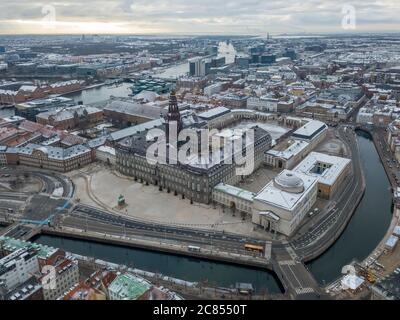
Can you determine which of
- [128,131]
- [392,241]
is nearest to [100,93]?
[128,131]

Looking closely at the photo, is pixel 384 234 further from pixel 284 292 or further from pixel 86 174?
pixel 86 174

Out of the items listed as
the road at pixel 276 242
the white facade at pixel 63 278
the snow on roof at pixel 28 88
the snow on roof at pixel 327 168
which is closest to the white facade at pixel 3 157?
the road at pixel 276 242

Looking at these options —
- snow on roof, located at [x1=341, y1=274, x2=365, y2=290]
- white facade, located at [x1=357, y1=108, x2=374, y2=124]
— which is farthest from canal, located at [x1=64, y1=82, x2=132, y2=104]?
snow on roof, located at [x1=341, y1=274, x2=365, y2=290]

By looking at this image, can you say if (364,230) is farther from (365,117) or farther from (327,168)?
(365,117)

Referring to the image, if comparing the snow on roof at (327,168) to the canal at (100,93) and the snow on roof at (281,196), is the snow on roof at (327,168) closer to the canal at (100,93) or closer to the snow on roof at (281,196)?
the snow on roof at (281,196)

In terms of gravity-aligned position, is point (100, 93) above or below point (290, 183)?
above

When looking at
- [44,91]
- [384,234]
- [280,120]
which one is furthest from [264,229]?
[44,91]

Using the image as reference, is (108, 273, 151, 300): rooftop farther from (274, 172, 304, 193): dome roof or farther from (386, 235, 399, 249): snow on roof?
(386, 235, 399, 249): snow on roof
